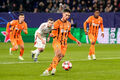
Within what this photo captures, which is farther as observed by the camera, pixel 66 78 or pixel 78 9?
pixel 78 9

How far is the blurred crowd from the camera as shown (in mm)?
36594

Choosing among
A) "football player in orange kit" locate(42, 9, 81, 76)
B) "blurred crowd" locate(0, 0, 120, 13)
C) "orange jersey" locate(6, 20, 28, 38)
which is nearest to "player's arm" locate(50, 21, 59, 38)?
"football player in orange kit" locate(42, 9, 81, 76)

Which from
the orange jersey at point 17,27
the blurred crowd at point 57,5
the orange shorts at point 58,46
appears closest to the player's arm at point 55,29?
the orange shorts at point 58,46

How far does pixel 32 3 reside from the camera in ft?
135

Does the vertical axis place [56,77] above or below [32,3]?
below

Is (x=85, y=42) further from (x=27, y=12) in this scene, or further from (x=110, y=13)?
(x=27, y=12)

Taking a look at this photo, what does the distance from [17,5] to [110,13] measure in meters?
9.59

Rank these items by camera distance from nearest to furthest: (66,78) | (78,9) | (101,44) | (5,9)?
(66,78)
(101,44)
(78,9)
(5,9)

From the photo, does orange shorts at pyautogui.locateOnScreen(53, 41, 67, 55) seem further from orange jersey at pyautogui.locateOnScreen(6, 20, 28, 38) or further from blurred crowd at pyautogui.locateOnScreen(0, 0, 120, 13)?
blurred crowd at pyautogui.locateOnScreen(0, 0, 120, 13)

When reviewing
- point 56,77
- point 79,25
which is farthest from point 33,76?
point 79,25

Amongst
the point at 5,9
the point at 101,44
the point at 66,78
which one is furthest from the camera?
the point at 5,9

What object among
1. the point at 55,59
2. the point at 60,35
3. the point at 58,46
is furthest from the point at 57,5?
the point at 55,59

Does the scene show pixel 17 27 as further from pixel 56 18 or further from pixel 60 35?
pixel 56 18

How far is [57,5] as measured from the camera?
128ft
